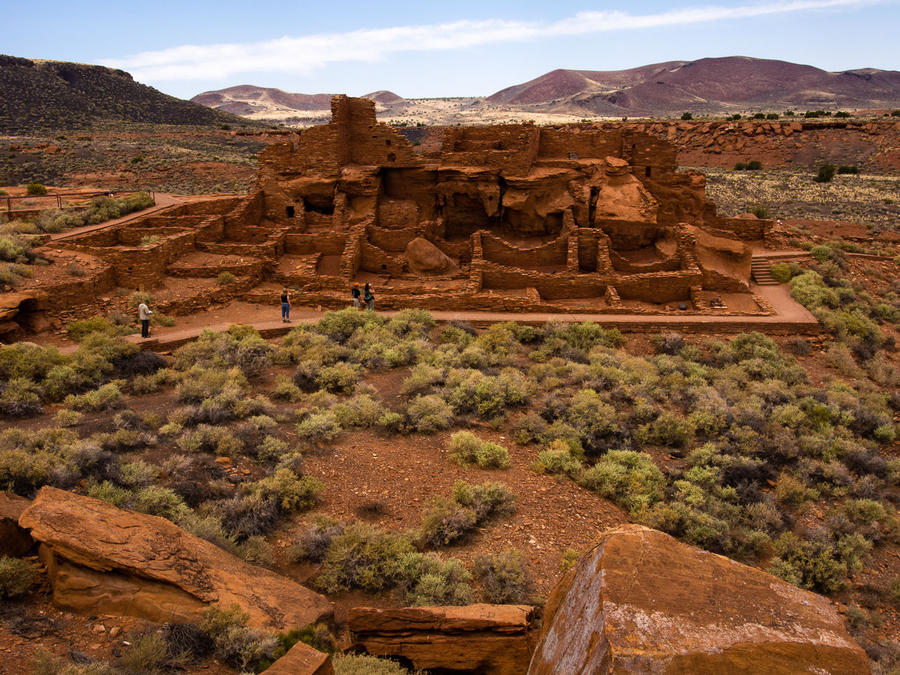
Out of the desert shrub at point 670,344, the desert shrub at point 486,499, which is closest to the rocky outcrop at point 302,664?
the desert shrub at point 486,499

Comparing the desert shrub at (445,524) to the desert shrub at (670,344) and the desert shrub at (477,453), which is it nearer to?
the desert shrub at (477,453)

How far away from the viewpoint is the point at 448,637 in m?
5.25

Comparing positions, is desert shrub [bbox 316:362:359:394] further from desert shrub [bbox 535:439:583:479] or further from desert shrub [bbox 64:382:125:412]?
desert shrub [bbox 535:439:583:479]

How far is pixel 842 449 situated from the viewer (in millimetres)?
10781

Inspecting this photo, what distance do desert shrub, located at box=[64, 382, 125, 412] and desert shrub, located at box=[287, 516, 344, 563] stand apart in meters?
5.37

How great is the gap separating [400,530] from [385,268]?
1207 centimetres

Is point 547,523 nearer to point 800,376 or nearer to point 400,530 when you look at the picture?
point 400,530

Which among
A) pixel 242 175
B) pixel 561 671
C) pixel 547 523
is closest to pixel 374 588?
pixel 547 523

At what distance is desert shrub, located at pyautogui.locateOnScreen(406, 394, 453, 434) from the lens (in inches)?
405

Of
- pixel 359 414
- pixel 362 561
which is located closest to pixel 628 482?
pixel 362 561

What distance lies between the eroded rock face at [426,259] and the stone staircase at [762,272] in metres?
10.3

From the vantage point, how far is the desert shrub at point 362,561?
6.65 metres

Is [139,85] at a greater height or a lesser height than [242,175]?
greater

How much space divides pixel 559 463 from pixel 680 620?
19.8ft
